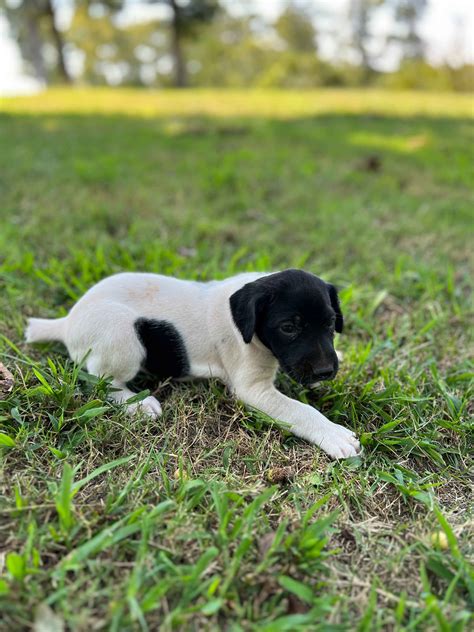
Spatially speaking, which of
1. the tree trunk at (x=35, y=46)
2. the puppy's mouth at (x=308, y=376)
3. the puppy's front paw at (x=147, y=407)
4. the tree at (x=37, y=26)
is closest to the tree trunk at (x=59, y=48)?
the tree at (x=37, y=26)

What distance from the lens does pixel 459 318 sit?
4.41 m

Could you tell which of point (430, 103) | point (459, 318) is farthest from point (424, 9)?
point (459, 318)

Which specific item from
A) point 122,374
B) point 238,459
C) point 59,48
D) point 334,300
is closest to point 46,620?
point 238,459

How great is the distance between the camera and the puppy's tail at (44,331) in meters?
3.49

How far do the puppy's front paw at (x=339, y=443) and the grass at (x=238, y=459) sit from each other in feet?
0.19

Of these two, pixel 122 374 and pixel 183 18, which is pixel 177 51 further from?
pixel 122 374

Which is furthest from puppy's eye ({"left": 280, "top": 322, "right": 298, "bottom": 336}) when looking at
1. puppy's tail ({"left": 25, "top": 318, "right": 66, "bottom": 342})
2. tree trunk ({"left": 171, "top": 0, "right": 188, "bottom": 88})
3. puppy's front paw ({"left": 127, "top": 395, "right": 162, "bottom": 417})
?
tree trunk ({"left": 171, "top": 0, "right": 188, "bottom": 88})

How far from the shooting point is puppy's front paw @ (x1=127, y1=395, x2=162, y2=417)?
2970 millimetres

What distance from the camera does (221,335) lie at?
10.7 feet

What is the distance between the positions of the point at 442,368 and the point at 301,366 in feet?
4.77

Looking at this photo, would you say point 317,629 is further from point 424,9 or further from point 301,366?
point 424,9

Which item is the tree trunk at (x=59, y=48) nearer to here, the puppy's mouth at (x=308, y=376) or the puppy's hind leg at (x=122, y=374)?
the puppy's hind leg at (x=122, y=374)

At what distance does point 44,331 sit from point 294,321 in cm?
174

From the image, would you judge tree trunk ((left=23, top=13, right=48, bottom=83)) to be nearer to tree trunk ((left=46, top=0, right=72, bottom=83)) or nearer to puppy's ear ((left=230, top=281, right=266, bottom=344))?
tree trunk ((left=46, top=0, right=72, bottom=83))
